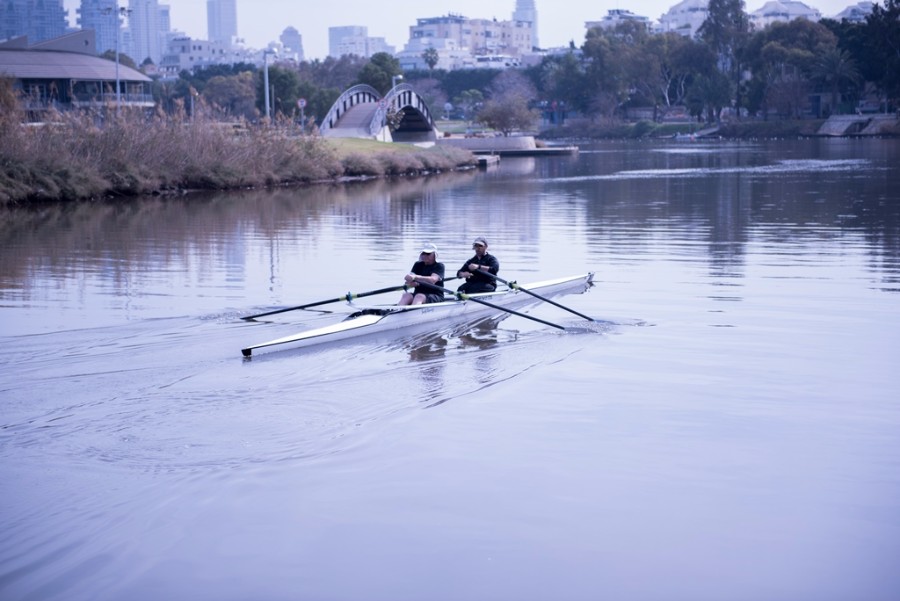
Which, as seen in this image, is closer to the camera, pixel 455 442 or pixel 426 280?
pixel 455 442

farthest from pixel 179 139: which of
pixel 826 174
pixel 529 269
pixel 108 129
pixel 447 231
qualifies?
pixel 826 174

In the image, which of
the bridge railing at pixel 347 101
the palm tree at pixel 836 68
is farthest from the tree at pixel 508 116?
the palm tree at pixel 836 68

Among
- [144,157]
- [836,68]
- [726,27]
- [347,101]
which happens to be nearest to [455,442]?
[144,157]

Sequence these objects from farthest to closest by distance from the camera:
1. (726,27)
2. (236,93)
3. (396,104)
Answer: (726,27)
(236,93)
(396,104)

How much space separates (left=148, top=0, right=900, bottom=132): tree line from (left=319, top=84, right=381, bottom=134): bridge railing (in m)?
13.7

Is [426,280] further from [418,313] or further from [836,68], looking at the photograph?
[836,68]

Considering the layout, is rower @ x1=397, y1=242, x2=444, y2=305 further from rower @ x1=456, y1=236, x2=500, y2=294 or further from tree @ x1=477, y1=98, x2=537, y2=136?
tree @ x1=477, y1=98, x2=537, y2=136

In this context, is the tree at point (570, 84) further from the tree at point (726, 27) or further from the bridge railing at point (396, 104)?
the bridge railing at point (396, 104)

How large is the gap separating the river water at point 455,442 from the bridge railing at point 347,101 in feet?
200

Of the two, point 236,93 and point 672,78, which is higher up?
point 672,78

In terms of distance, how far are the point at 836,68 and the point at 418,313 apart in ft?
403

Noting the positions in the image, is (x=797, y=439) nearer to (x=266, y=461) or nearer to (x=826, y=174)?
(x=266, y=461)

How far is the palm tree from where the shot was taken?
12794 centimetres

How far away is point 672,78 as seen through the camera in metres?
160
